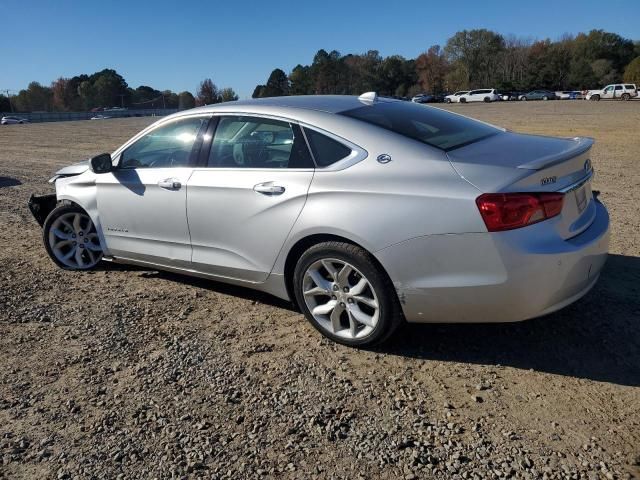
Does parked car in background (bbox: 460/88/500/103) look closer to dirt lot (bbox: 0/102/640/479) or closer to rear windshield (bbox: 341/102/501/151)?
dirt lot (bbox: 0/102/640/479)

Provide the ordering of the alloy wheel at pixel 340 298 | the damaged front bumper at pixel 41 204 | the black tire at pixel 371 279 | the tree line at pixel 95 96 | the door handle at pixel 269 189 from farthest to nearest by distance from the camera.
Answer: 1. the tree line at pixel 95 96
2. the damaged front bumper at pixel 41 204
3. the door handle at pixel 269 189
4. the alloy wheel at pixel 340 298
5. the black tire at pixel 371 279

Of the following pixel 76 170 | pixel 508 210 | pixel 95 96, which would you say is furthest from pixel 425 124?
pixel 95 96

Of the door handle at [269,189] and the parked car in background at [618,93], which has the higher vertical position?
the door handle at [269,189]

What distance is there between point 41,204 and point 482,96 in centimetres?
7403

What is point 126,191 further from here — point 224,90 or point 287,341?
point 224,90

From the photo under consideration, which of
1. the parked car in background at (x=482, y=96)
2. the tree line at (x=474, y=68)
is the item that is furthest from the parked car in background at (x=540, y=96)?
the tree line at (x=474, y=68)

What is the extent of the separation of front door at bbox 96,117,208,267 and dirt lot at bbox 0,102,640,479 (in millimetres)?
442

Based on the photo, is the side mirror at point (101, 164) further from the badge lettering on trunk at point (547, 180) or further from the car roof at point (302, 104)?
the badge lettering on trunk at point (547, 180)

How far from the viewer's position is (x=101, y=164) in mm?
4781

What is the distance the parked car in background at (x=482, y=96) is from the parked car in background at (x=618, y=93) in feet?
50.0

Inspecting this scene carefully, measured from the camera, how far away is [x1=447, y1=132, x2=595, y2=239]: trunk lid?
304 centimetres

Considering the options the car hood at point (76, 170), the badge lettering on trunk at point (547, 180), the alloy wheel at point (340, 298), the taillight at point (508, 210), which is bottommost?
the alloy wheel at point (340, 298)

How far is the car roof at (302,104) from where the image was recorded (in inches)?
157

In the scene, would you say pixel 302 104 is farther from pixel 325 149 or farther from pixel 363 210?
pixel 363 210
